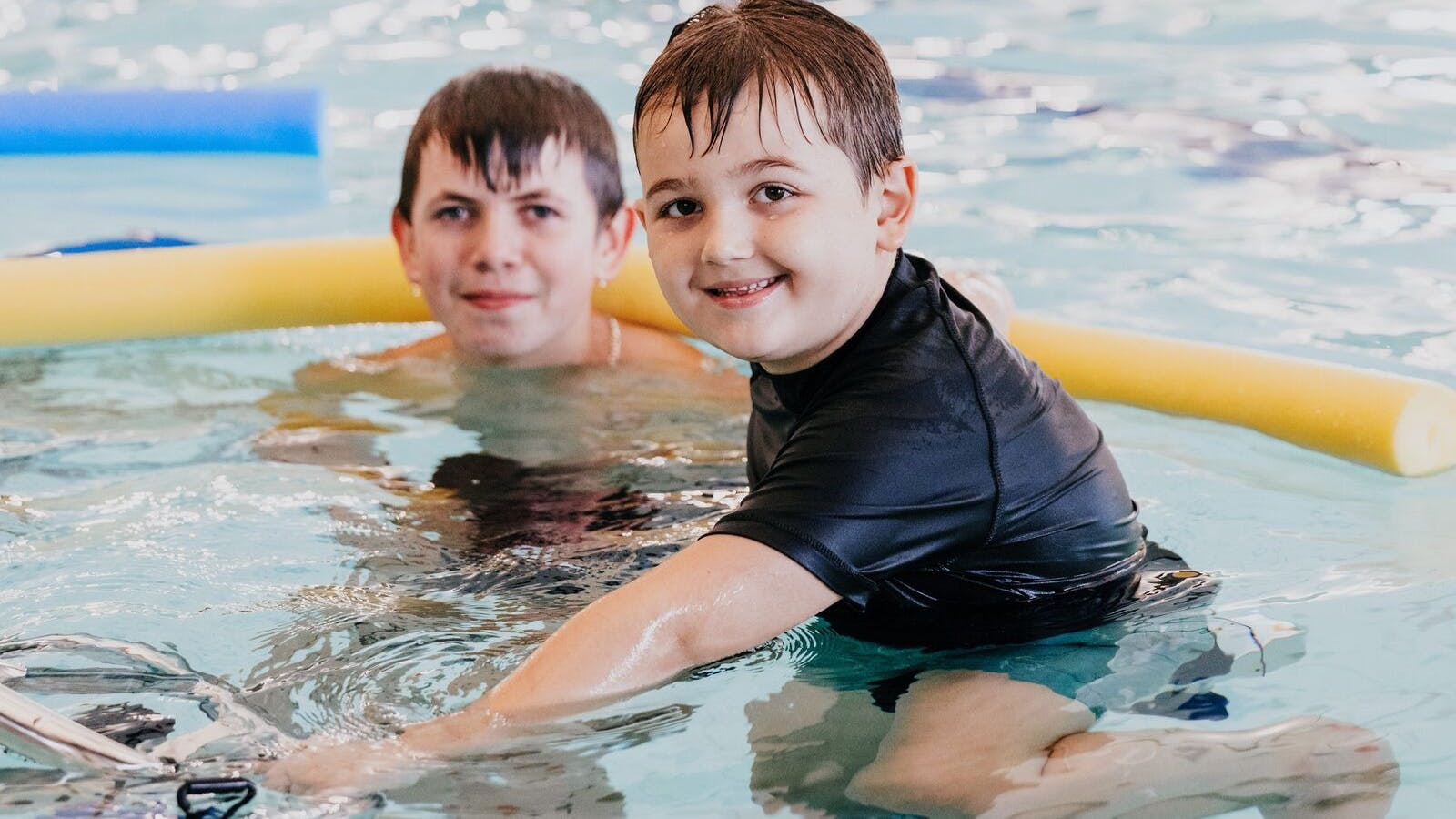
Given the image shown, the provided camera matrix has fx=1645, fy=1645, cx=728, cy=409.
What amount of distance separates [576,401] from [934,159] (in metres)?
2.22

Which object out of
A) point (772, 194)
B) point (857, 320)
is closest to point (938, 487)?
point (857, 320)

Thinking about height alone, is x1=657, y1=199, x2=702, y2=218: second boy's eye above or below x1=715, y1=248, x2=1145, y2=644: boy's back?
above

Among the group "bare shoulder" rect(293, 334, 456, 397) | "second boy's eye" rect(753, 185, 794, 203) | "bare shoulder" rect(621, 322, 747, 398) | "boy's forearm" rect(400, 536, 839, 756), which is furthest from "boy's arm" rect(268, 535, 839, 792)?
"bare shoulder" rect(293, 334, 456, 397)

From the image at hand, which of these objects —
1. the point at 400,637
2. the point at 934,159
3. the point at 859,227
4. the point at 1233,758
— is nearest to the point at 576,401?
the point at 400,637

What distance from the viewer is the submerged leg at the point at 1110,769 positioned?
1498 millimetres

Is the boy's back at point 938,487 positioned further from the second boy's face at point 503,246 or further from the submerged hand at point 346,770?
the second boy's face at point 503,246

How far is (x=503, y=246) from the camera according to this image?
2.71 meters

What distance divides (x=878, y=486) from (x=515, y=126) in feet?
4.54

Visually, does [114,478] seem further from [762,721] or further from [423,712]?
[762,721]

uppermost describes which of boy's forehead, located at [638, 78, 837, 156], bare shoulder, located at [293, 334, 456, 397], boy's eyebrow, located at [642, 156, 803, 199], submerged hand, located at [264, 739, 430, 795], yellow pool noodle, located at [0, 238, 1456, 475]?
boy's forehead, located at [638, 78, 837, 156]

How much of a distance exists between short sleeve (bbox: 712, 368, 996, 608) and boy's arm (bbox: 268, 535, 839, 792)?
0.03 metres

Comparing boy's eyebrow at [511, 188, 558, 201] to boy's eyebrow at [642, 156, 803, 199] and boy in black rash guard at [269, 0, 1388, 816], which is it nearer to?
boy in black rash guard at [269, 0, 1388, 816]

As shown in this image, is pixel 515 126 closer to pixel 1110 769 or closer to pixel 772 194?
pixel 772 194

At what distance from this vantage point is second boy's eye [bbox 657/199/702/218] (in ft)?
5.48
